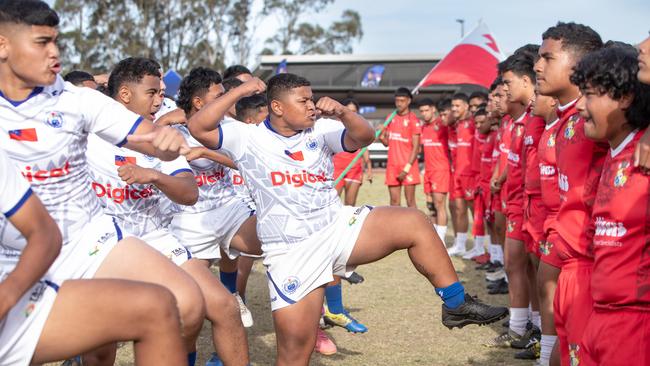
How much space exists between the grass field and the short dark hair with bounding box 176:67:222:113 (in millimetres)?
2166

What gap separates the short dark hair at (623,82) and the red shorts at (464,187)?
7.98m

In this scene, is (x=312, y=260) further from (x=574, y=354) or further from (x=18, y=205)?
(x=18, y=205)

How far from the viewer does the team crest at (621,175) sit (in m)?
3.44

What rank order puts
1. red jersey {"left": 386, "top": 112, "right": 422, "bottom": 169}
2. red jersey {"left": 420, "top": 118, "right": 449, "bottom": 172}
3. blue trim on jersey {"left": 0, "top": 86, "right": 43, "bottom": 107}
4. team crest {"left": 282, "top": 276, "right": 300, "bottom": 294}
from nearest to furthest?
blue trim on jersey {"left": 0, "top": 86, "right": 43, "bottom": 107} → team crest {"left": 282, "top": 276, "right": 300, "bottom": 294} → red jersey {"left": 420, "top": 118, "right": 449, "bottom": 172} → red jersey {"left": 386, "top": 112, "right": 422, "bottom": 169}

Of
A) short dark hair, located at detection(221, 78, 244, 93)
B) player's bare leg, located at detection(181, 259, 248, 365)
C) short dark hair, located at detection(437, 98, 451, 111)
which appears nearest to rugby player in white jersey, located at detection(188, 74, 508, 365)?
player's bare leg, located at detection(181, 259, 248, 365)

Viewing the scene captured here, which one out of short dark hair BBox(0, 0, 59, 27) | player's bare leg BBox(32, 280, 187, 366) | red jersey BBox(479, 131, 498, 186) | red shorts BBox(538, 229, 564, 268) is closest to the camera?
player's bare leg BBox(32, 280, 187, 366)

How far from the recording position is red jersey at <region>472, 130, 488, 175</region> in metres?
10.8

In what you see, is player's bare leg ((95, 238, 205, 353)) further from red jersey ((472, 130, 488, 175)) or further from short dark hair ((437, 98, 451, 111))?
short dark hair ((437, 98, 451, 111))

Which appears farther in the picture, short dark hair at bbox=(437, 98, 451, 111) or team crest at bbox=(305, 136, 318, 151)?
short dark hair at bbox=(437, 98, 451, 111)

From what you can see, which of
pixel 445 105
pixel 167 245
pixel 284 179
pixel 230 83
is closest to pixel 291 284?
pixel 284 179

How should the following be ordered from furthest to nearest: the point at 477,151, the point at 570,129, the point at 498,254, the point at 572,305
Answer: the point at 477,151
the point at 498,254
the point at 570,129
the point at 572,305

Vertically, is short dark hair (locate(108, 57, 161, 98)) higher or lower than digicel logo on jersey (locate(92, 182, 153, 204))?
higher

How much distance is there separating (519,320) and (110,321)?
4.24 meters

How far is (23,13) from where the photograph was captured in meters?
3.40
